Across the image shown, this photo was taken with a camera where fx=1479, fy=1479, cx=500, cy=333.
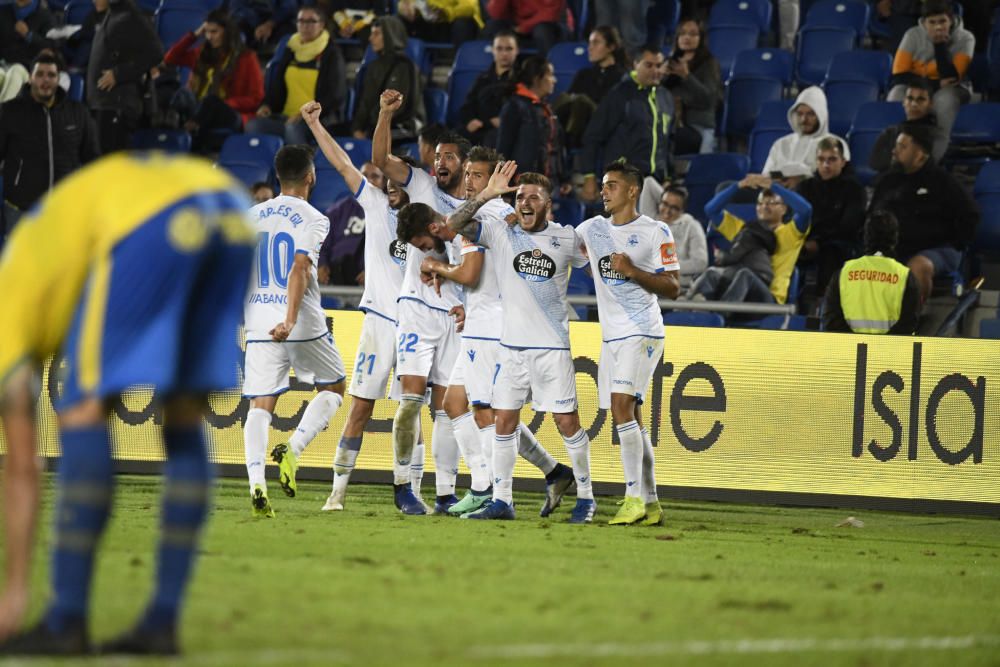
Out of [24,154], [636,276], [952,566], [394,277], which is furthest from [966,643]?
[24,154]

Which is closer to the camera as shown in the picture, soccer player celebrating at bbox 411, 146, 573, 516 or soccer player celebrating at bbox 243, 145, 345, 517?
soccer player celebrating at bbox 243, 145, 345, 517

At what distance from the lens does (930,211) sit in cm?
1326

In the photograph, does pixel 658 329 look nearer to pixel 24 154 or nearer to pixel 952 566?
pixel 952 566

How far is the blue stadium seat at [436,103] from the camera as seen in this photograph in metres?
16.7

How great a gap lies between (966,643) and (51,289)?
10.8ft

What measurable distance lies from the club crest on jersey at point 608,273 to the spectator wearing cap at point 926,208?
4433 mm

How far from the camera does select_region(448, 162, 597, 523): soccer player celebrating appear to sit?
978cm

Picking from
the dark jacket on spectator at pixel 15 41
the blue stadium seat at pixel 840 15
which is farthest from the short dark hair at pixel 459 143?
the dark jacket on spectator at pixel 15 41

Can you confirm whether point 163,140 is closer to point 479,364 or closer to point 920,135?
point 479,364

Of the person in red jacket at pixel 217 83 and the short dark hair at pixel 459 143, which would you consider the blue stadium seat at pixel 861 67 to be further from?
the short dark hair at pixel 459 143

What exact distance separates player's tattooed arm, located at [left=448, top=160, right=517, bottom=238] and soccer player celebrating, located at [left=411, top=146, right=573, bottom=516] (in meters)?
0.10

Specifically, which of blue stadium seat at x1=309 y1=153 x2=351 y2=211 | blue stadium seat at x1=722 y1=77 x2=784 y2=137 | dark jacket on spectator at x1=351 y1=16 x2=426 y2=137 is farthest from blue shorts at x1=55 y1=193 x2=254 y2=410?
blue stadium seat at x1=722 y1=77 x2=784 y2=137

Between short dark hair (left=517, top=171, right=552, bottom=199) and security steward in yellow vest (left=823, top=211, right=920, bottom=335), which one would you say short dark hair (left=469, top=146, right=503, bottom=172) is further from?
security steward in yellow vest (left=823, top=211, right=920, bottom=335)

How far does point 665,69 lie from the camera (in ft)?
50.1
